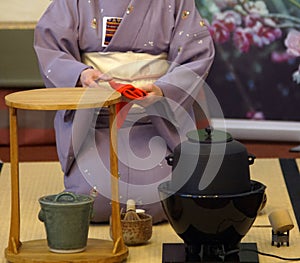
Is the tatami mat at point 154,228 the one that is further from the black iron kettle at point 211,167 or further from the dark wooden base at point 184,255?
the black iron kettle at point 211,167

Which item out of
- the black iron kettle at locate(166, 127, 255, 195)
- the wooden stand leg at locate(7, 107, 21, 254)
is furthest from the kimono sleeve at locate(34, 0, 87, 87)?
the black iron kettle at locate(166, 127, 255, 195)

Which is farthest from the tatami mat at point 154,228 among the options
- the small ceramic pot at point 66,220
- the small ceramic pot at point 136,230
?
the small ceramic pot at point 66,220

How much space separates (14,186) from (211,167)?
1.73ft

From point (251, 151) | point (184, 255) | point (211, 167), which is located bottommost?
point (251, 151)

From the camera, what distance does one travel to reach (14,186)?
2432mm

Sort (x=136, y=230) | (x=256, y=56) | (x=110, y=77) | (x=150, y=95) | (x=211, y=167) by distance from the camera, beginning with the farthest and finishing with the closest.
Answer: (x=256, y=56) → (x=110, y=77) → (x=150, y=95) → (x=136, y=230) → (x=211, y=167)

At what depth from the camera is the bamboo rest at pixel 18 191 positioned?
94.2 inches

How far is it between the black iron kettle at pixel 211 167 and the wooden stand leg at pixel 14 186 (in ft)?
1.38

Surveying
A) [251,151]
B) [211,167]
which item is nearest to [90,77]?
[211,167]

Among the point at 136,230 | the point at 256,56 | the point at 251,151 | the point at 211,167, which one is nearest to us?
the point at 211,167

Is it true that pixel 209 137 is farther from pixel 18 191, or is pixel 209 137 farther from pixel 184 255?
pixel 18 191

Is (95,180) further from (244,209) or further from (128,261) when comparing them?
(244,209)

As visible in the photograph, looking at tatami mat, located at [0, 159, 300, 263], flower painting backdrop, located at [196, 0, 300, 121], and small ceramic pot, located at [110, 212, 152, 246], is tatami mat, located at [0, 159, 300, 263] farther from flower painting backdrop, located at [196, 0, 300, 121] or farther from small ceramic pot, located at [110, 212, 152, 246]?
flower painting backdrop, located at [196, 0, 300, 121]

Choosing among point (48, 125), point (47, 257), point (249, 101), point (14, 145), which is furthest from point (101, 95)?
point (249, 101)
